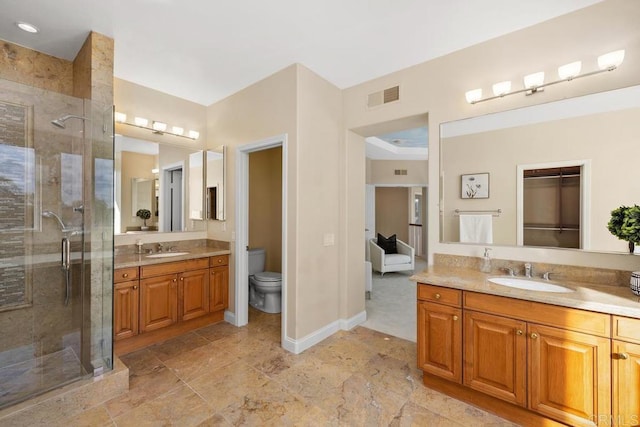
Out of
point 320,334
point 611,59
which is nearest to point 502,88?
point 611,59

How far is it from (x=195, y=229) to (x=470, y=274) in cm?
329

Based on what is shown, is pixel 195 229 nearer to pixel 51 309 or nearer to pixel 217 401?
pixel 51 309

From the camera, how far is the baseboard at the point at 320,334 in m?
2.79

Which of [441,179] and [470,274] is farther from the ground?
[441,179]

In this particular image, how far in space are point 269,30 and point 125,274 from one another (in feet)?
8.46

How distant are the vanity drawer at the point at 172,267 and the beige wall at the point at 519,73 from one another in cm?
252

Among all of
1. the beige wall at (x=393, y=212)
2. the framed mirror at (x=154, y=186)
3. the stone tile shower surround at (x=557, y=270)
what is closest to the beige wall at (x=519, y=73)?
the stone tile shower surround at (x=557, y=270)

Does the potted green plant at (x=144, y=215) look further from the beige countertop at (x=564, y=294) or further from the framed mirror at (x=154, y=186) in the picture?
the beige countertop at (x=564, y=294)

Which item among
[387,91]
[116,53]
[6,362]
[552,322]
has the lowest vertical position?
[6,362]

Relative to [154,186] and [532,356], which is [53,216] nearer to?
[154,186]

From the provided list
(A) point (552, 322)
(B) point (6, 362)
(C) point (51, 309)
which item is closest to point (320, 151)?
(A) point (552, 322)

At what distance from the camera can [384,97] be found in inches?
119

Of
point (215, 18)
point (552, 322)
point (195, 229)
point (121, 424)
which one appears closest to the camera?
point (552, 322)

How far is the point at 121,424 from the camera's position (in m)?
1.84
